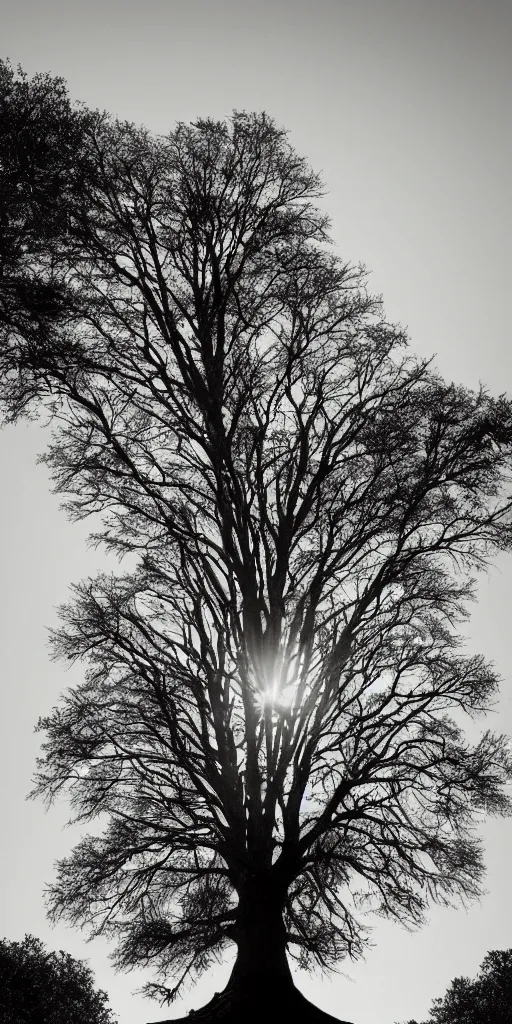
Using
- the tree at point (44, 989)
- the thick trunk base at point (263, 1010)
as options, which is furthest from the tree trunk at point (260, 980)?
the tree at point (44, 989)

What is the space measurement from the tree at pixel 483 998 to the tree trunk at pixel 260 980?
14149mm

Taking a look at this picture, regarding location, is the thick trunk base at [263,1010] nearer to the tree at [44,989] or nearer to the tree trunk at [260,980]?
the tree trunk at [260,980]

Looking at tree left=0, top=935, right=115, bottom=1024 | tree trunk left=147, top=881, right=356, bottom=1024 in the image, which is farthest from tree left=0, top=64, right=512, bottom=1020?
tree left=0, top=935, right=115, bottom=1024

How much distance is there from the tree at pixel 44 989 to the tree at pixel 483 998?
29.2ft

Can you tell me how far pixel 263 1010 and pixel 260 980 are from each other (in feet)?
1.40

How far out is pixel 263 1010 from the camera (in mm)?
7293

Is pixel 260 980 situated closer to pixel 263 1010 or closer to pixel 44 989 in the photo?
pixel 263 1010

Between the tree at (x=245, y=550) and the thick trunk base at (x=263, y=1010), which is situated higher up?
the tree at (x=245, y=550)

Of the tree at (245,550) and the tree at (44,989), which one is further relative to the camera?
the tree at (44,989)

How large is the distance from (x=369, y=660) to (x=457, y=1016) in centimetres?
1722

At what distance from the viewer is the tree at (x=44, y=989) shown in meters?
17.2

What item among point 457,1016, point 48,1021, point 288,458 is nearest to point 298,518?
point 288,458

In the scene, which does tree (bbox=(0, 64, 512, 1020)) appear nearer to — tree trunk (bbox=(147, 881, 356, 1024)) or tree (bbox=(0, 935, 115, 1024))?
tree trunk (bbox=(147, 881, 356, 1024))

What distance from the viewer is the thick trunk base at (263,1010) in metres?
7.21
